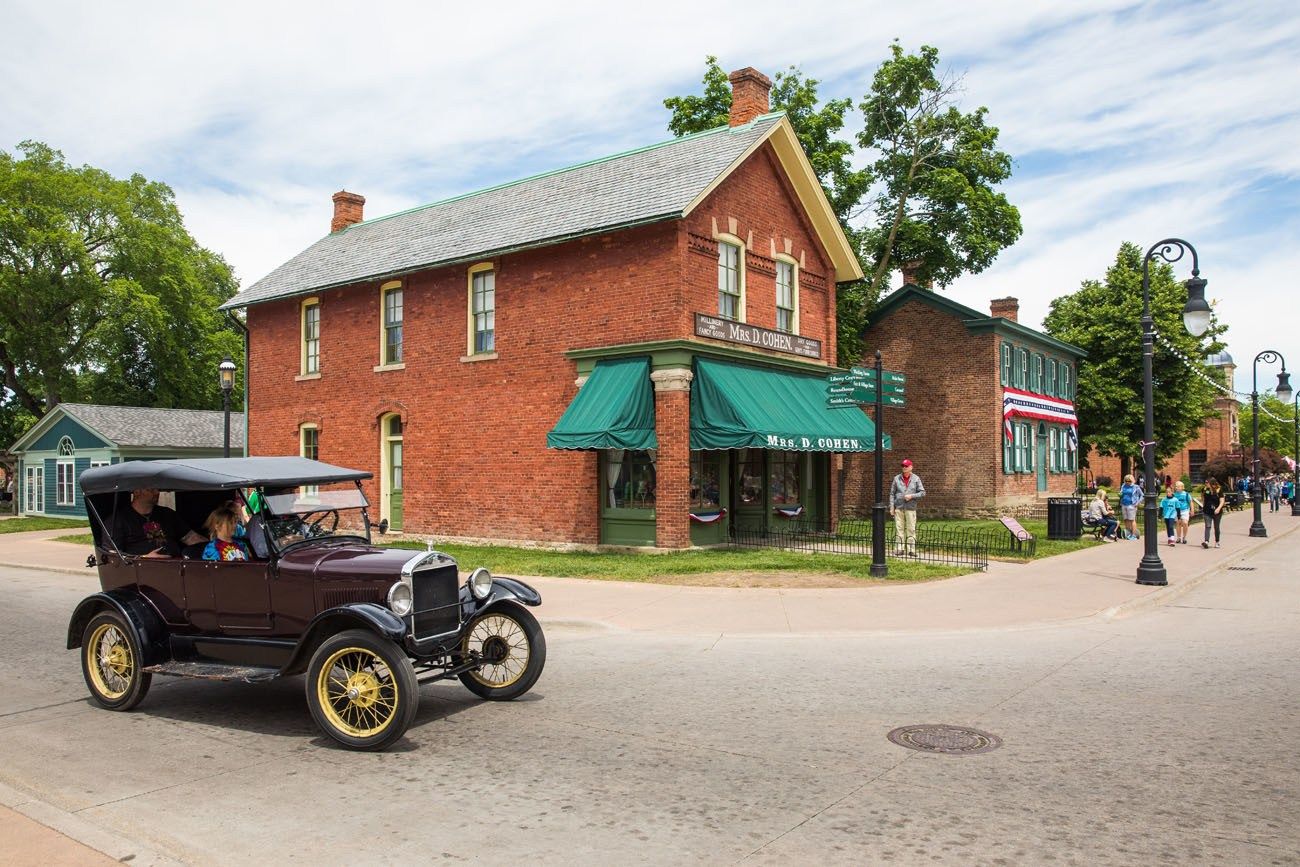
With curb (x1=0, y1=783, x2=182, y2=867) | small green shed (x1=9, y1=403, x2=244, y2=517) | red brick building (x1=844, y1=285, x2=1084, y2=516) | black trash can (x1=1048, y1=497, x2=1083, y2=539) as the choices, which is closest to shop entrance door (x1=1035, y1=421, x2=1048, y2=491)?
red brick building (x1=844, y1=285, x2=1084, y2=516)

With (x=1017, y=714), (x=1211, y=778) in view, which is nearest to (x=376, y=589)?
(x=1017, y=714)

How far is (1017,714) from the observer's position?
292 inches

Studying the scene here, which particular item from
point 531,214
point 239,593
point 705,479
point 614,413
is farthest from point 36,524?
point 239,593

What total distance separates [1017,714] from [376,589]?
5.07 meters

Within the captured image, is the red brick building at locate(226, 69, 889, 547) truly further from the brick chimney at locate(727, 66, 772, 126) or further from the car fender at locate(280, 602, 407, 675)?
the car fender at locate(280, 602, 407, 675)

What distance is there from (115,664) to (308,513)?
197 cm

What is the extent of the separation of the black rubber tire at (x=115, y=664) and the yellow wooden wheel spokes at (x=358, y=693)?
6.08ft

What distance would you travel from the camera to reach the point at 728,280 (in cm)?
2125

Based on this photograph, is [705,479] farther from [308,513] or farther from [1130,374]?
[1130,374]

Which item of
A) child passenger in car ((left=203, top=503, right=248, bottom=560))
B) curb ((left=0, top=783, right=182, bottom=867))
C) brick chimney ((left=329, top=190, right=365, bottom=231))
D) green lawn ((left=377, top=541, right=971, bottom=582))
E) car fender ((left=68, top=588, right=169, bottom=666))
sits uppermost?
brick chimney ((left=329, top=190, right=365, bottom=231))

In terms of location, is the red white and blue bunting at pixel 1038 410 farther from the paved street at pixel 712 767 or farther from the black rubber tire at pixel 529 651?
the black rubber tire at pixel 529 651

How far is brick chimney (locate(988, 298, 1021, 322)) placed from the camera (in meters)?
35.7

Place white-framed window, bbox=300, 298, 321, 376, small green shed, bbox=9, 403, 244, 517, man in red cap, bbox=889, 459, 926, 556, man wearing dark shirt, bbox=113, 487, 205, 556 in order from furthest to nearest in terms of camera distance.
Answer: small green shed, bbox=9, 403, 244, 517 < white-framed window, bbox=300, 298, 321, 376 < man in red cap, bbox=889, 459, 926, 556 < man wearing dark shirt, bbox=113, 487, 205, 556

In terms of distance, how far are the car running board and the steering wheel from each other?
1.16m
